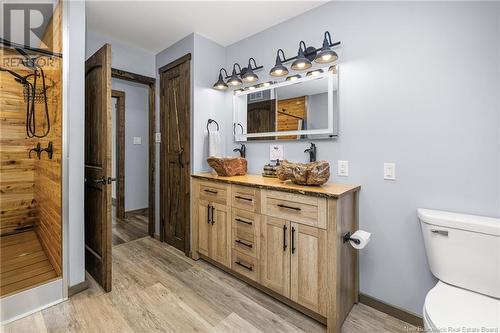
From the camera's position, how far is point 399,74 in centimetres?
169

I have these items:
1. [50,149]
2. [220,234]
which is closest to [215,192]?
[220,234]

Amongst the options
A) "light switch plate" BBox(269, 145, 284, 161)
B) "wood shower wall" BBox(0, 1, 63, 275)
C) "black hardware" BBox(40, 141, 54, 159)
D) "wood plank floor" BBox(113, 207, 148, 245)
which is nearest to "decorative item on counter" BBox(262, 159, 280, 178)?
"light switch plate" BBox(269, 145, 284, 161)

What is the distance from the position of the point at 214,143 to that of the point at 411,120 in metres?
1.86

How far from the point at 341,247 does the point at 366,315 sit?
0.63 m

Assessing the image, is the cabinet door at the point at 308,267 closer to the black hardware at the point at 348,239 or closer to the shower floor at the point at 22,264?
the black hardware at the point at 348,239

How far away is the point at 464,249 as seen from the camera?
1.32 m

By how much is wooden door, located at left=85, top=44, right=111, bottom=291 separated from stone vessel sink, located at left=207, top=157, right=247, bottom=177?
0.92 m

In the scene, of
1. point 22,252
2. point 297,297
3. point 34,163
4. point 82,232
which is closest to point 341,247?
point 297,297

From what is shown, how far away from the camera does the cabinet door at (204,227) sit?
2.39m

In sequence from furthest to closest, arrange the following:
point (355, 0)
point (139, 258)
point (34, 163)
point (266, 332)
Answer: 1. point (34, 163)
2. point (139, 258)
3. point (355, 0)
4. point (266, 332)

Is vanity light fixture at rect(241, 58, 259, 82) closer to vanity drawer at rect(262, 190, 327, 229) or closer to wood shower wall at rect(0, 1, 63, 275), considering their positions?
vanity drawer at rect(262, 190, 327, 229)

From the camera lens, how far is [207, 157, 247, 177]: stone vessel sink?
7.66 feet

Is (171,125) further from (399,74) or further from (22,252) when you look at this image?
(399,74)

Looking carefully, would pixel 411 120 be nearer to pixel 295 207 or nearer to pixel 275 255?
pixel 295 207
